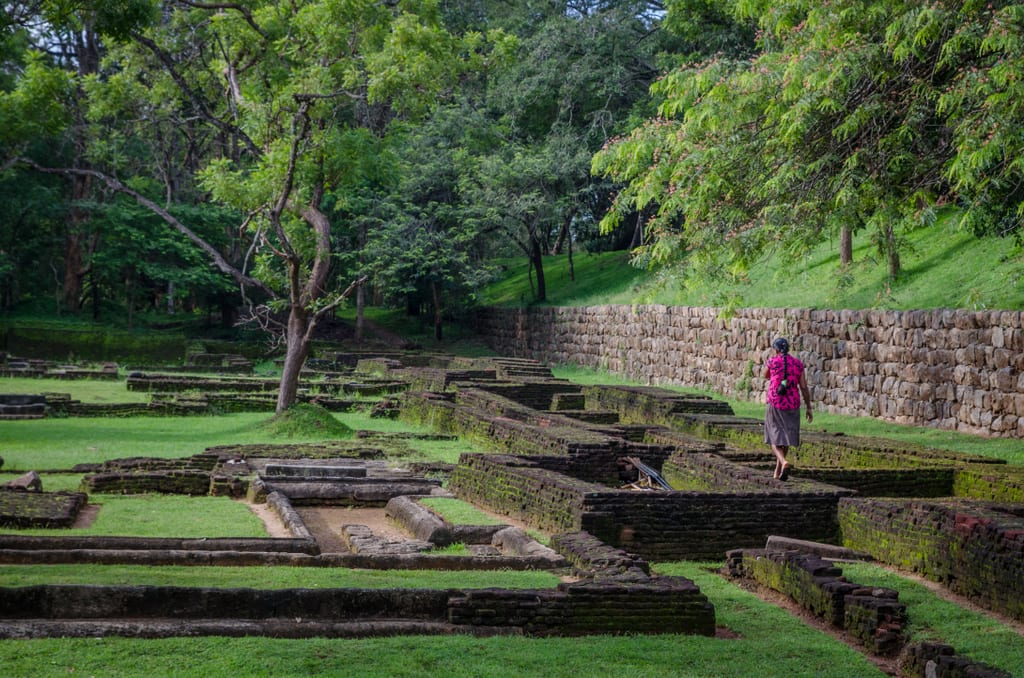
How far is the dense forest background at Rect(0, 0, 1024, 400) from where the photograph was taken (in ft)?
38.8

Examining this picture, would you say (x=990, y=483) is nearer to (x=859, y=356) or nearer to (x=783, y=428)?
(x=783, y=428)

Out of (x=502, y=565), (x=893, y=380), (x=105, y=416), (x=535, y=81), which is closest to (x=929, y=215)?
(x=893, y=380)

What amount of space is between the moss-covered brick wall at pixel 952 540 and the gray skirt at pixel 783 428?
1.72 meters

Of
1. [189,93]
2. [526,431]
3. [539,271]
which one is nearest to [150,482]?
[526,431]

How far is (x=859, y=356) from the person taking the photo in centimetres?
1805

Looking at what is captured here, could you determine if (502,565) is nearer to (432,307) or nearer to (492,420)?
(492,420)

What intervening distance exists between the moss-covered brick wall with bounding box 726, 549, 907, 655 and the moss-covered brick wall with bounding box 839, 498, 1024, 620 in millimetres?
799

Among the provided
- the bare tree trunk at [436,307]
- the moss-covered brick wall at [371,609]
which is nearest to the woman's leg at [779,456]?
the moss-covered brick wall at [371,609]

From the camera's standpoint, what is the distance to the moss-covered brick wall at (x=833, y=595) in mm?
6500

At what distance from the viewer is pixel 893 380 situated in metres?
17.1

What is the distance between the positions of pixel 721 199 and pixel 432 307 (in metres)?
27.0

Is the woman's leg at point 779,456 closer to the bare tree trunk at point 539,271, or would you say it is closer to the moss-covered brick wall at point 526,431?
the moss-covered brick wall at point 526,431

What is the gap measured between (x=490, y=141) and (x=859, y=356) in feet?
69.6

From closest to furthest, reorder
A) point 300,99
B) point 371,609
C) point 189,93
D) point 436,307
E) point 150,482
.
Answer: point 371,609
point 150,482
point 300,99
point 189,93
point 436,307
